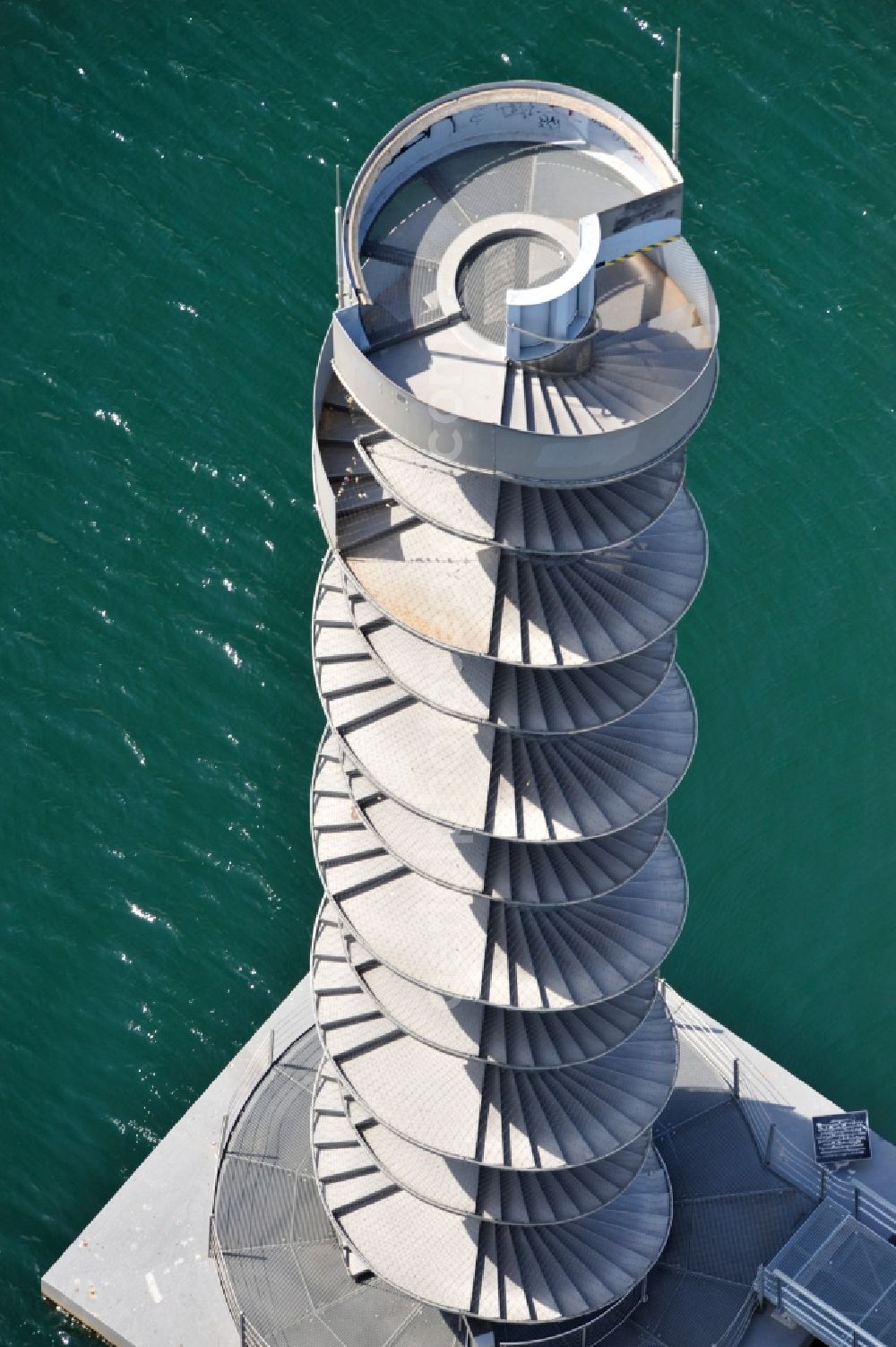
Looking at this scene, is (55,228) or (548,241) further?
(55,228)

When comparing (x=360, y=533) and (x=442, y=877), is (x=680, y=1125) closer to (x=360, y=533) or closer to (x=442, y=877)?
(x=442, y=877)

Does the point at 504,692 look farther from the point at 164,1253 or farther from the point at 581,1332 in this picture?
the point at 164,1253

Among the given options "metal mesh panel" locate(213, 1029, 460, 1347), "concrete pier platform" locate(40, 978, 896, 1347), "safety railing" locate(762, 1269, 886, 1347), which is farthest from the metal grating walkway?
"metal mesh panel" locate(213, 1029, 460, 1347)

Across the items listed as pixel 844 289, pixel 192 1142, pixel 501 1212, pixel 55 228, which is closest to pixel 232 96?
pixel 55 228

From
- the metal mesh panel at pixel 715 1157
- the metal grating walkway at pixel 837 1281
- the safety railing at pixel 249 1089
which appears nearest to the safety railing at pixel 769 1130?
the metal mesh panel at pixel 715 1157

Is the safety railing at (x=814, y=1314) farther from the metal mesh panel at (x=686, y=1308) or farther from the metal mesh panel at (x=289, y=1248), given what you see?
the metal mesh panel at (x=289, y=1248)

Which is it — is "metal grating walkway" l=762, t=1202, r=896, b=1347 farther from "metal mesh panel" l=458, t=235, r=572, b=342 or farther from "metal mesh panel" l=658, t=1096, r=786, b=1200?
"metal mesh panel" l=458, t=235, r=572, b=342

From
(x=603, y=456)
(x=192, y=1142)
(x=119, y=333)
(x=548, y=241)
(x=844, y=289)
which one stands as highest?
(x=548, y=241)
